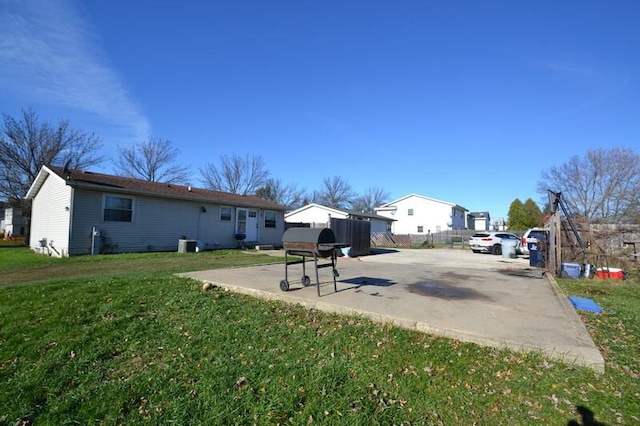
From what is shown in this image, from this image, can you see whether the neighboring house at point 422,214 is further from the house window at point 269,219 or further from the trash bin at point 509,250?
the house window at point 269,219

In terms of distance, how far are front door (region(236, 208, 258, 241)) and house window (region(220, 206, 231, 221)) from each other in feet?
2.04

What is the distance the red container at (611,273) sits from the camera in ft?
33.2

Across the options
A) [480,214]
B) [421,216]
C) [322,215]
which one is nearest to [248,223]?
[322,215]

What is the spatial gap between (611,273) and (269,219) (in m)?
17.7

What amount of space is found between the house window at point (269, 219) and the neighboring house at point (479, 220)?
142ft

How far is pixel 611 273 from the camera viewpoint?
10234 mm

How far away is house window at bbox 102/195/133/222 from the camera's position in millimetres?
14438

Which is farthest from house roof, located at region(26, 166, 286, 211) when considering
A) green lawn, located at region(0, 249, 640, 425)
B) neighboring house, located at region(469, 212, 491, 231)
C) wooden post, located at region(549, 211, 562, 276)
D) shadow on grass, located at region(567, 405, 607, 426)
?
neighboring house, located at region(469, 212, 491, 231)

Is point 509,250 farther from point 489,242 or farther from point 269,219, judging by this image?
point 269,219

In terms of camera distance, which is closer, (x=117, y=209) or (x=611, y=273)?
(x=611, y=273)

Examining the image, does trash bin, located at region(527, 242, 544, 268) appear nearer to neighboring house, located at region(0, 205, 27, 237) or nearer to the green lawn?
the green lawn

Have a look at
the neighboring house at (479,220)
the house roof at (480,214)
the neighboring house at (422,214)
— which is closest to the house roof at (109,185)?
the neighboring house at (422,214)

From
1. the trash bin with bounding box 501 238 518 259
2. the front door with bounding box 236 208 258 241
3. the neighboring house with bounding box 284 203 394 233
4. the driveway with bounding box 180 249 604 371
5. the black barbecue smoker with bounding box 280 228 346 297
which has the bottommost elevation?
the driveway with bounding box 180 249 604 371

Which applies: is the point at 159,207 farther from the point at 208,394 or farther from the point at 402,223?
the point at 402,223
